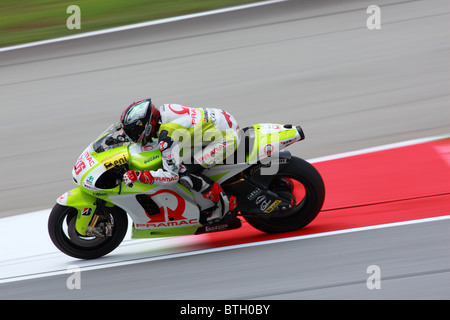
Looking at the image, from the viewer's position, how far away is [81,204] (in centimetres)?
608

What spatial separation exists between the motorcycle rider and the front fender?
0.52 m

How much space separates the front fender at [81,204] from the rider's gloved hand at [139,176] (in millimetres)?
520

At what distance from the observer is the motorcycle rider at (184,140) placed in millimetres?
5719

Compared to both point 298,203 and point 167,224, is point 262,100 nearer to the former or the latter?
point 298,203

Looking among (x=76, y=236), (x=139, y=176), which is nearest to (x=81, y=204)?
(x=76, y=236)

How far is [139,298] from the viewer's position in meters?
5.62

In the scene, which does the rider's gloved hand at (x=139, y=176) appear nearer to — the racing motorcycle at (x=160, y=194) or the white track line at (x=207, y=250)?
the racing motorcycle at (x=160, y=194)

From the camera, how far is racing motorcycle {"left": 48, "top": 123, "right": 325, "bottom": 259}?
19.6 ft

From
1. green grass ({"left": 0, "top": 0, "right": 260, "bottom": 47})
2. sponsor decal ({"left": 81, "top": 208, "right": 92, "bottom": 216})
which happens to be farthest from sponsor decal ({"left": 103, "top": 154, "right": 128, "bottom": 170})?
green grass ({"left": 0, "top": 0, "right": 260, "bottom": 47})

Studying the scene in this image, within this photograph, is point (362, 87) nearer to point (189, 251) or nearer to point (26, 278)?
point (189, 251)

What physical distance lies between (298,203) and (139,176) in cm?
166

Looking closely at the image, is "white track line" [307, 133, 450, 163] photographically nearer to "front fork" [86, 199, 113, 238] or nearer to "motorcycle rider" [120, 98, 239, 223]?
"motorcycle rider" [120, 98, 239, 223]

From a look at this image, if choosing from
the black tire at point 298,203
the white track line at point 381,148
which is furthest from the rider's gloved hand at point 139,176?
the white track line at point 381,148
